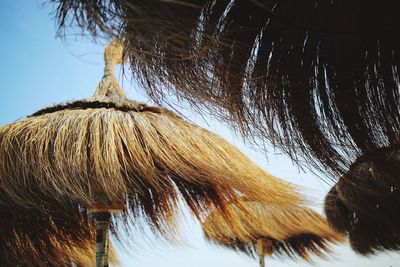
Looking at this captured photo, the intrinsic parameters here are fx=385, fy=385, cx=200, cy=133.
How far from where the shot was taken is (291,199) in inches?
95.3

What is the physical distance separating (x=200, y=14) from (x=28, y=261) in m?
3.36

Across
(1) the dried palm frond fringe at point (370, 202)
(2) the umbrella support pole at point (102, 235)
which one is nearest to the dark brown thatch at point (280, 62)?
(1) the dried palm frond fringe at point (370, 202)

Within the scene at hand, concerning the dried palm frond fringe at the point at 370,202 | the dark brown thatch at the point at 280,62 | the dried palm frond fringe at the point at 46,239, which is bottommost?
the dried palm frond fringe at the point at 370,202

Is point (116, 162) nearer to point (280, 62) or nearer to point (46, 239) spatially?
point (280, 62)

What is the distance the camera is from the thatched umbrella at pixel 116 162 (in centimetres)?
222

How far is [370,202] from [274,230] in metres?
2.64

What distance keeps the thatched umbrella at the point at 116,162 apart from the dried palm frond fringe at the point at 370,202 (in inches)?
16.3

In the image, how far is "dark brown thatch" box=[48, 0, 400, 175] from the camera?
2.75 ft

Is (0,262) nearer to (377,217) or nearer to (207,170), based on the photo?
(207,170)

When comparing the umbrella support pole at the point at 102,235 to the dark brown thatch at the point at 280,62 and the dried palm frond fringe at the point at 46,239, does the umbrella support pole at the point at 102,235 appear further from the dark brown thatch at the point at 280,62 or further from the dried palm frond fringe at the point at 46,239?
the dark brown thatch at the point at 280,62

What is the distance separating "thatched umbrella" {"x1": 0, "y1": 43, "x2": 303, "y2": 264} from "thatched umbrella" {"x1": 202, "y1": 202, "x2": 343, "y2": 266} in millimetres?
493

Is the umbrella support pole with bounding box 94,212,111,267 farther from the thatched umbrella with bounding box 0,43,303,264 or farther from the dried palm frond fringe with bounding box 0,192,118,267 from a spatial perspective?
the dried palm frond fringe with bounding box 0,192,118,267

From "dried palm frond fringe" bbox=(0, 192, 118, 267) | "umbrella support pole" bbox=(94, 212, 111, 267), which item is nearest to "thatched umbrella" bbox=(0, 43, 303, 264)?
"umbrella support pole" bbox=(94, 212, 111, 267)

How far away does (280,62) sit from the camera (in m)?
1.00
